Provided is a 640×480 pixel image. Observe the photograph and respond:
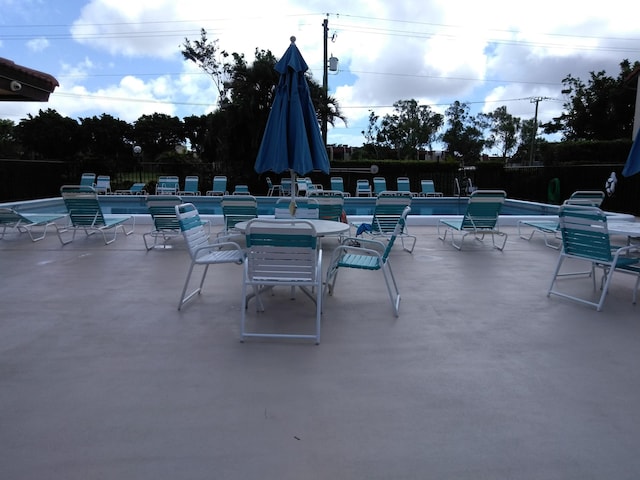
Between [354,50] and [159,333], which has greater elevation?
[354,50]

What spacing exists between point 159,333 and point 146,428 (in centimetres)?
124

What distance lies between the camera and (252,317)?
3613 millimetres

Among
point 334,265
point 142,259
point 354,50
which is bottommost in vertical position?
point 142,259

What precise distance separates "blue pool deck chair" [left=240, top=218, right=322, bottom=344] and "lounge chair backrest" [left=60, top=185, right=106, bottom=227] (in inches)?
176

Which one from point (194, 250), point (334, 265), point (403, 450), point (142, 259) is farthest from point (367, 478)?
point (142, 259)

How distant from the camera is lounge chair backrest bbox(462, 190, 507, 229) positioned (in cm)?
679

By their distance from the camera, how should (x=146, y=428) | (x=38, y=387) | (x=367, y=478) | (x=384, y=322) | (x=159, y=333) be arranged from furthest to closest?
(x=384, y=322) → (x=159, y=333) → (x=38, y=387) → (x=146, y=428) → (x=367, y=478)

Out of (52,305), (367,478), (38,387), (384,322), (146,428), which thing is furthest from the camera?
(52,305)

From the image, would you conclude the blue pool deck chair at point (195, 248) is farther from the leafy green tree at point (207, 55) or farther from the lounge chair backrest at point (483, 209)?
the leafy green tree at point (207, 55)

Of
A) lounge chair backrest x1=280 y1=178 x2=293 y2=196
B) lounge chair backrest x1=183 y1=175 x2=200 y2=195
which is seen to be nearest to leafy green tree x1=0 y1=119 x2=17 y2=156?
lounge chair backrest x1=183 y1=175 x2=200 y2=195

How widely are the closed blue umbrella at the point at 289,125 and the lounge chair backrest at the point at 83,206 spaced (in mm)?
3293

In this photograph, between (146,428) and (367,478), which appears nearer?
(367,478)

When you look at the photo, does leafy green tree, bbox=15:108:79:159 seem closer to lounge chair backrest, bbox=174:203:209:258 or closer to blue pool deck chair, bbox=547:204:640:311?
lounge chair backrest, bbox=174:203:209:258

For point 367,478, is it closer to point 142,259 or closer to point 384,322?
point 384,322
